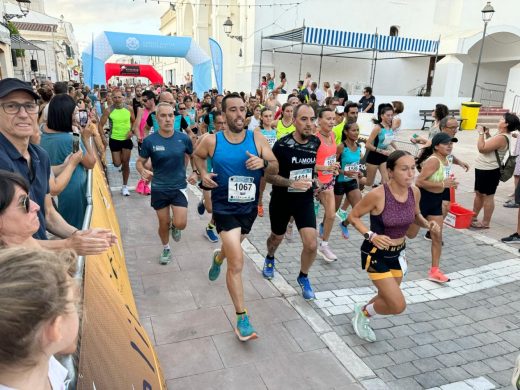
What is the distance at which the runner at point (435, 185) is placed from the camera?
4.80 meters

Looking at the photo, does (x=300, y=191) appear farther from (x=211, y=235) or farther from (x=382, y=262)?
(x=211, y=235)

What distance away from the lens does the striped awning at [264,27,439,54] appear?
1852 centimetres

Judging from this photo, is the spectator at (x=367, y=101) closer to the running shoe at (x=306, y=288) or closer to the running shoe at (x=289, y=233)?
the running shoe at (x=289, y=233)

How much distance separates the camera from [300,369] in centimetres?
332

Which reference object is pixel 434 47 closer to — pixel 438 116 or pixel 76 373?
pixel 438 116

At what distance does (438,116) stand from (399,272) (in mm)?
4369

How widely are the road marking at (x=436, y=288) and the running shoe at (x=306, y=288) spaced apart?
8 cm

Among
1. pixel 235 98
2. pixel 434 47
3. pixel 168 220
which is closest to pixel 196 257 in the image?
pixel 168 220

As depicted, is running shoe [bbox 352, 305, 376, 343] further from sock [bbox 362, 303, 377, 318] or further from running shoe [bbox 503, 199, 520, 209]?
Answer: running shoe [bbox 503, 199, 520, 209]

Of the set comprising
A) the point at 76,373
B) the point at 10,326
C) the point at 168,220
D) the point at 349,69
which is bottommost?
the point at 168,220

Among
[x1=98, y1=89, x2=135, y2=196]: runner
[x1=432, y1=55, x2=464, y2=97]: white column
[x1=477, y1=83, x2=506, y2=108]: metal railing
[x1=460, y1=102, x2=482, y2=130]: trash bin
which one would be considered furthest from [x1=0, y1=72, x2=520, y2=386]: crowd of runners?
[x1=477, y1=83, x2=506, y2=108]: metal railing

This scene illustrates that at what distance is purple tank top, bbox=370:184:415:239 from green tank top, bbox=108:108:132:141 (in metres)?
5.94

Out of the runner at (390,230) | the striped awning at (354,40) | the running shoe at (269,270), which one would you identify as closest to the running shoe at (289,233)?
the running shoe at (269,270)

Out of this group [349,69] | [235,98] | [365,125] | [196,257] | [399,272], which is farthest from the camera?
[349,69]
